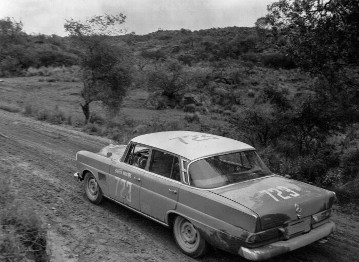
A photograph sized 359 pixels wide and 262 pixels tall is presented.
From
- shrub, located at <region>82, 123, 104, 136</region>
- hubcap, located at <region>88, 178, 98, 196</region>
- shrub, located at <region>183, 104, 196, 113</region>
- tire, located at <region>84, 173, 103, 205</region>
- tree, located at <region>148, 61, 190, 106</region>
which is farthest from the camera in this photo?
tree, located at <region>148, 61, 190, 106</region>

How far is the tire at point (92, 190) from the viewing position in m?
7.11

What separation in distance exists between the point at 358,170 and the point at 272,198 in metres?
5.63

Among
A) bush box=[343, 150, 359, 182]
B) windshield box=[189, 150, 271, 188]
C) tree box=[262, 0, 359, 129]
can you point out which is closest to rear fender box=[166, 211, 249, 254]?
windshield box=[189, 150, 271, 188]

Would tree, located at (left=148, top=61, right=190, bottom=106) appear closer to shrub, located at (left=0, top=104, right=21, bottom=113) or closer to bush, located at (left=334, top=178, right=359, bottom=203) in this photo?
shrub, located at (left=0, top=104, right=21, bottom=113)

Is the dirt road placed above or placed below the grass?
below

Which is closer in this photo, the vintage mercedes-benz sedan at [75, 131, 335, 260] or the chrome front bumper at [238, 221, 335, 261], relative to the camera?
the chrome front bumper at [238, 221, 335, 261]

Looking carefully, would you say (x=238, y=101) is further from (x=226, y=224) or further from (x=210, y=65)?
(x=226, y=224)

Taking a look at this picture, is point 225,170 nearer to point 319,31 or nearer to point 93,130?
point 319,31

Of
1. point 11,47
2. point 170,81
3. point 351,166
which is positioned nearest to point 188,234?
point 351,166

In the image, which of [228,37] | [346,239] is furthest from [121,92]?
[228,37]

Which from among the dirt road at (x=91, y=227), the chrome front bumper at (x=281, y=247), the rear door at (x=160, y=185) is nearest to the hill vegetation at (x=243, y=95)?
the dirt road at (x=91, y=227)

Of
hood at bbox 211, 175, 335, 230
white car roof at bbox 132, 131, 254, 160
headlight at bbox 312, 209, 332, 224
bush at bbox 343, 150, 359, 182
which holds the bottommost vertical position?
bush at bbox 343, 150, 359, 182

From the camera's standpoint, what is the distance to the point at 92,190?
24.1 ft

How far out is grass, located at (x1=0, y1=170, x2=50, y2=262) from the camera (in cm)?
389
